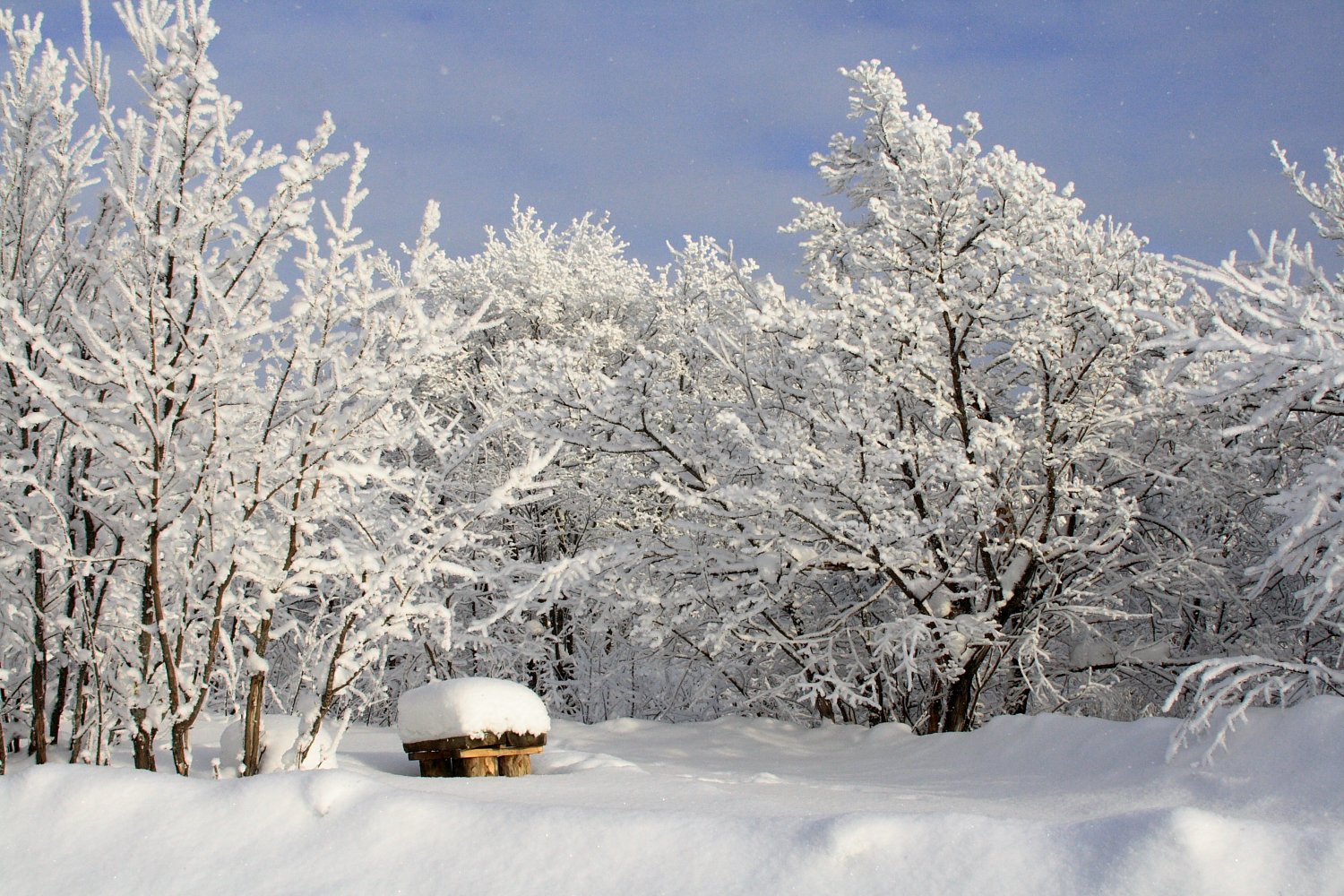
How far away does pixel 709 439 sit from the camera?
7777 mm

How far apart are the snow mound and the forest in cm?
17

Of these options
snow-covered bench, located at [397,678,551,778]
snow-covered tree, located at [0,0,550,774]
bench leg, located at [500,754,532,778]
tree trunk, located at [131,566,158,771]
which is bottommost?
bench leg, located at [500,754,532,778]

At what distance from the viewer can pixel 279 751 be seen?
423cm

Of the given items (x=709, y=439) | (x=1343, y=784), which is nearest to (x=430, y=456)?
(x=709, y=439)

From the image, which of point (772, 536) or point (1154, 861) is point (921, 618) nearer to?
point (772, 536)

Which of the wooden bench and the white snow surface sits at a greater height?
the white snow surface

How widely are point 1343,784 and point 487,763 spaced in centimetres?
369

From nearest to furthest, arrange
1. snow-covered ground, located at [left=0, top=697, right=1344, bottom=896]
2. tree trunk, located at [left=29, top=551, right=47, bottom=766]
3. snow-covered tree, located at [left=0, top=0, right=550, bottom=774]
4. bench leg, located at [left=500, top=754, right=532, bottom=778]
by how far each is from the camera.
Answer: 1. snow-covered ground, located at [left=0, top=697, right=1344, bottom=896]
2. snow-covered tree, located at [left=0, top=0, right=550, bottom=774]
3. tree trunk, located at [left=29, top=551, right=47, bottom=766]
4. bench leg, located at [left=500, top=754, right=532, bottom=778]

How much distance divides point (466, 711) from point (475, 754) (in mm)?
224

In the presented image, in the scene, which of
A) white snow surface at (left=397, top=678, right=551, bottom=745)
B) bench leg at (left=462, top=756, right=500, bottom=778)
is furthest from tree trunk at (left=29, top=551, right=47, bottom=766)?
bench leg at (left=462, top=756, right=500, bottom=778)

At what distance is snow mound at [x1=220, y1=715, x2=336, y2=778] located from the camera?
410 cm

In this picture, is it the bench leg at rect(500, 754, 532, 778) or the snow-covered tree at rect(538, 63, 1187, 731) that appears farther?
the snow-covered tree at rect(538, 63, 1187, 731)

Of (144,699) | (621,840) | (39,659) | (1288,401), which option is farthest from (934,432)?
(39,659)

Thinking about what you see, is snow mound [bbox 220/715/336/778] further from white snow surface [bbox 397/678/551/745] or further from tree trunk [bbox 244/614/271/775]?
white snow surface [bbox 397/678/551/745]
